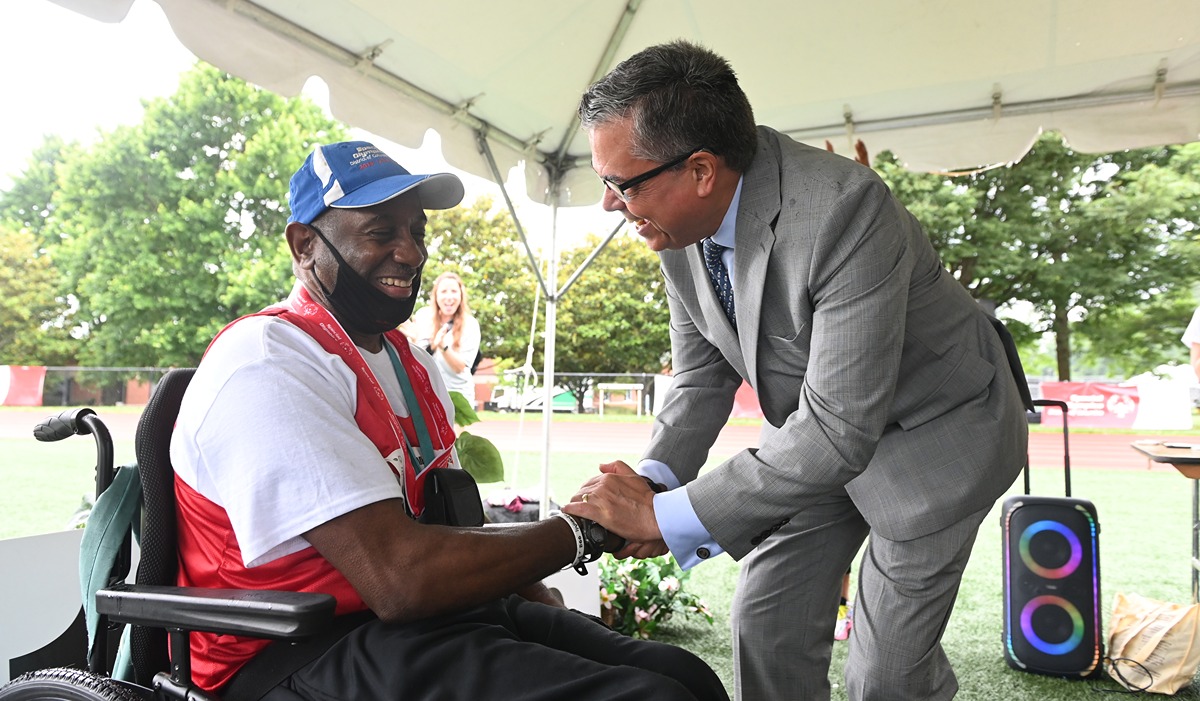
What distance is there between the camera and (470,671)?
1.28 metres

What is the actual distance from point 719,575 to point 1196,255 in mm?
17098

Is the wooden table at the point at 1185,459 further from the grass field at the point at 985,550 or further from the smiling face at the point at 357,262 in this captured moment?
the smiling face at the point at 357,262

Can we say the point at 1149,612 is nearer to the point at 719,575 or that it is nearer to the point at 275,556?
the point at 719,575

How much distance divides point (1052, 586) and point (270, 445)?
343 cm

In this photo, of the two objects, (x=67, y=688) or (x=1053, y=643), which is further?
(x=1053, y=643)

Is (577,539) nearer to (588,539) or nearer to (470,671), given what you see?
(588,539)

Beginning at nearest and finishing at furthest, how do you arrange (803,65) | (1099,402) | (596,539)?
1. (596,539)
2. (803,65)
3. (1099,402)

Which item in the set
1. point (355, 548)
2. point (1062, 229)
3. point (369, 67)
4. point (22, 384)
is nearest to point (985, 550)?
point (369, 67)

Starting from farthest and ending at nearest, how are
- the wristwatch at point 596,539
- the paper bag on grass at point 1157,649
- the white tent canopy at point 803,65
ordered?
the white tent canopy at point 803,65 → the paper bag on grass at point 1157,649 → the wristwatch at point 596,539

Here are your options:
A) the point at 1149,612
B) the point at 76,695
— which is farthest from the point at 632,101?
the point at 1149,612

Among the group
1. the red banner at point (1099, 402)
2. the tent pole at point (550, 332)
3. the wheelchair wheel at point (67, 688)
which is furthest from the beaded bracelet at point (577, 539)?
the red banner at point (1099, 402)

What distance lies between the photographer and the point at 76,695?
1343 millimetres

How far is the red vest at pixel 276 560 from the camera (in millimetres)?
1379

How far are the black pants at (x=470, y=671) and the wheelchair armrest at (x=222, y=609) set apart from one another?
0.16 metres
